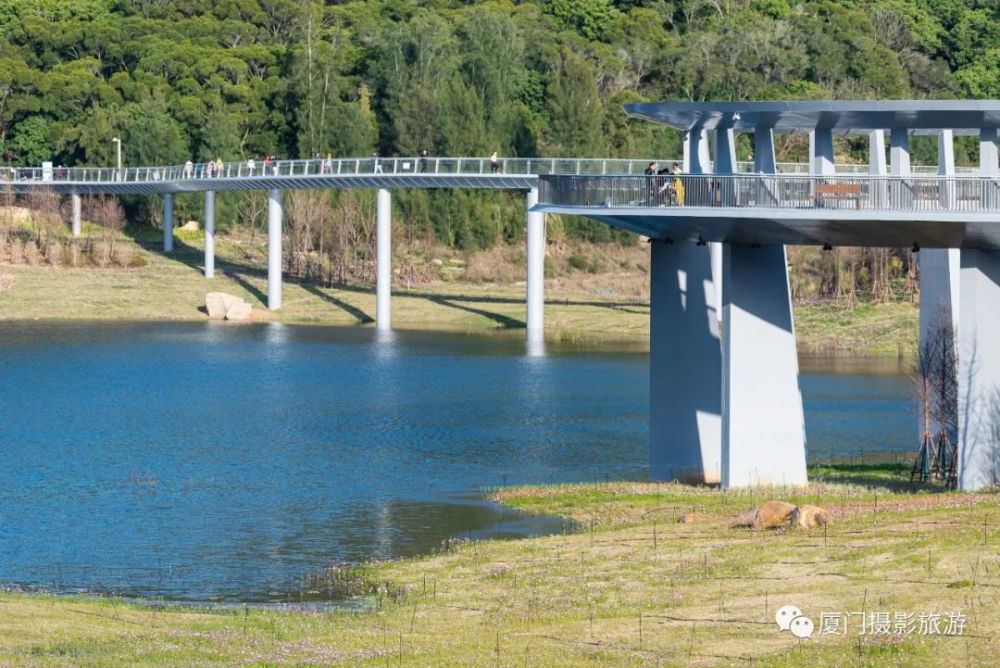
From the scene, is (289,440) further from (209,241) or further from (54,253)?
(54,253)

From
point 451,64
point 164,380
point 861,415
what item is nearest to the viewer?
point 861,415

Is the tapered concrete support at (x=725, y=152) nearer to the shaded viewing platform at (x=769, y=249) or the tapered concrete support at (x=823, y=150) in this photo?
the shaded viewing platform at (x=769, y=249)

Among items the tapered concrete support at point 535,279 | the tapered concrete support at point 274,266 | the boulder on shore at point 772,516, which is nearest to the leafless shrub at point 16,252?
the tapered concrete support at point 274,266

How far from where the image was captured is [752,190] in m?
43.0

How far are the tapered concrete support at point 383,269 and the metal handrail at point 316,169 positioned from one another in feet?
6.75

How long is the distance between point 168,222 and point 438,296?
2181 centimetres

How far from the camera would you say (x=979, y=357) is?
4291cm

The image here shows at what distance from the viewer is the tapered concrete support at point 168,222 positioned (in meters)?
123

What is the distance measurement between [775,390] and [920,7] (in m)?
125

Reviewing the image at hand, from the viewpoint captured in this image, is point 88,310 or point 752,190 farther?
point 88,310

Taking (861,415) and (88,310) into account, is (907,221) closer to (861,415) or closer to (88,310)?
(861,415)

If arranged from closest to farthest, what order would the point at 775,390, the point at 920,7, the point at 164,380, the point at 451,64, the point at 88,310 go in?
1. the point at 775,390
2. the point at 164,380
3. the point at 88,310
4. the point at 451,64
5. the point at 920,7

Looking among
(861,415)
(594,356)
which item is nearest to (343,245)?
(594,356)

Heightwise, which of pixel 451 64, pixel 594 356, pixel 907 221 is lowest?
pixel 594 356
